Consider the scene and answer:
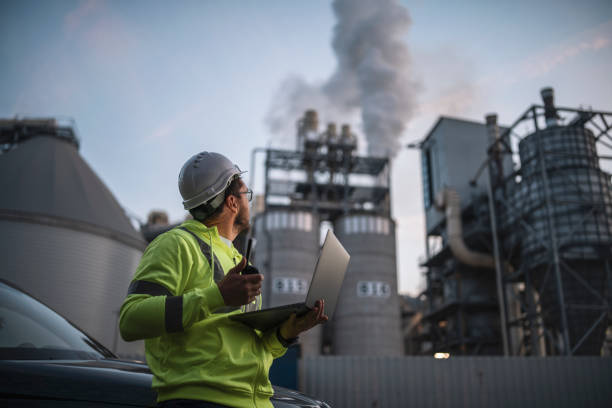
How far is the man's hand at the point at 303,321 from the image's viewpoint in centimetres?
175

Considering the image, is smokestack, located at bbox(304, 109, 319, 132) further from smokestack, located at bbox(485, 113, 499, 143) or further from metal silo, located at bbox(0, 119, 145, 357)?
metal silo, located at bbox(0, 119, 145, 357)

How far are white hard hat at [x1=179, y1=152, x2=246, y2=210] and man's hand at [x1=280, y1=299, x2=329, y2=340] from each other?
0.53m

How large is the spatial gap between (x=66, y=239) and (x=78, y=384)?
776 inches

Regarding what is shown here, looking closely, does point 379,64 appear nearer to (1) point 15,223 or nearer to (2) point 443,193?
(2) point 443,193

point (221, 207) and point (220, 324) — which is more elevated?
point (221, 207)

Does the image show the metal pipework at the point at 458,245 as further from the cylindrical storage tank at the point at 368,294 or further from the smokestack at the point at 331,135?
the smokestack at the point at 331,135

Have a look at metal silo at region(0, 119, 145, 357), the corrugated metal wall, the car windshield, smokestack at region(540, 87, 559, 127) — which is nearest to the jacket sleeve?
the car windshield

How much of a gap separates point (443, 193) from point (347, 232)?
19.6ft

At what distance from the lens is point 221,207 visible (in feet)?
6.42

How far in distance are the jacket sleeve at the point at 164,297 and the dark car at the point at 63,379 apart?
15.8 inches

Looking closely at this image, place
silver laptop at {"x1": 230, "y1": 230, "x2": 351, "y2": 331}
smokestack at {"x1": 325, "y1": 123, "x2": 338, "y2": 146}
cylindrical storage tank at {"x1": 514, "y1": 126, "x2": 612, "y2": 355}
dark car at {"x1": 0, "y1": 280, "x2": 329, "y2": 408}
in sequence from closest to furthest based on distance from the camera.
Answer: silver laptop at {"x1": 230, "y1": 230, "x2": 351, "y2": 331} → dark car at {"x1": 0, "y1": 280, "x2": 329, "y2": 408} → cylindrical storage tank at {"x1": 514, "y1": 126, "x2": 612, "y2": 355} → smokestack at {"x1": 325, "y1": 123, "x2": 338, "y2": 146}

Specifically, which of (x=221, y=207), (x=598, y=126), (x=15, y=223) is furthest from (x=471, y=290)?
(x=221, y=207)

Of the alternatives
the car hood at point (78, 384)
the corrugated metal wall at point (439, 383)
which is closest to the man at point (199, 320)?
the car hood at point (78, 384)

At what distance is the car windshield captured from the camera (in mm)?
2330
